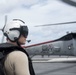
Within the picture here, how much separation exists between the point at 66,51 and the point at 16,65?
26904mm

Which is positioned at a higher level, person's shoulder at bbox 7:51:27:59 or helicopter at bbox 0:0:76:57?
person's shoulder at bbox 7:51:27:59

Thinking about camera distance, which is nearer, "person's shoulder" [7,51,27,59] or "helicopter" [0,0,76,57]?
"person's shoulder" [7,51,27,59]

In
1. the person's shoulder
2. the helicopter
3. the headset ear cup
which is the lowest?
the helicopter

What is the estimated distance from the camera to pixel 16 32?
98.5 inches

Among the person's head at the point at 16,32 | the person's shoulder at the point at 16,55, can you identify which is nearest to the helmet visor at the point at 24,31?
the person's head at the point at 16,32

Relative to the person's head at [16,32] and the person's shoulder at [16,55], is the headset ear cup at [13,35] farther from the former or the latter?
the person's shoulder at [16,55]

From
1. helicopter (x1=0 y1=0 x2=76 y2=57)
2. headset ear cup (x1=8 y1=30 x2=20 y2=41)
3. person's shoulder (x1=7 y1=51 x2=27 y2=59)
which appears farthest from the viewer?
helicopter (x1=0 y1=0 x2=76 y2=57)

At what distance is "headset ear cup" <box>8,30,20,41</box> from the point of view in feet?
8.12

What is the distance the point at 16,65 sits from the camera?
225 cm

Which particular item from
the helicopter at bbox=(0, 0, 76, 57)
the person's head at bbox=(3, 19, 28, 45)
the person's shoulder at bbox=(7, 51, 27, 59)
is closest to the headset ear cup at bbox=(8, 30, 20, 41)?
the person's head at bbox=(3, 19, 28, 45)

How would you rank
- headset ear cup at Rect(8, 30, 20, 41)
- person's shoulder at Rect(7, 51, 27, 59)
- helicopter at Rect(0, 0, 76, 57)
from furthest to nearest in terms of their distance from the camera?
helicopter at Rect(0, 0, 76, 57) → headset ear cup at Rect(8, 30, 20, 41) → person's shoulder at Rect(7, 51, 27, 59)

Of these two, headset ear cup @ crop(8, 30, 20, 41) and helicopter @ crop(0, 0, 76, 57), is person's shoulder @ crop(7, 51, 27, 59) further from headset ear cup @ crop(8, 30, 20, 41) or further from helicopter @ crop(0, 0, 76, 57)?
helicopter @ crop(0, 0, 76, 57)

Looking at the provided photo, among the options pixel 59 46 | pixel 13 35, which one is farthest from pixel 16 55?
pixel 59 46

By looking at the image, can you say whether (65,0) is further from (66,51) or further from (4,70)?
(66,51)
